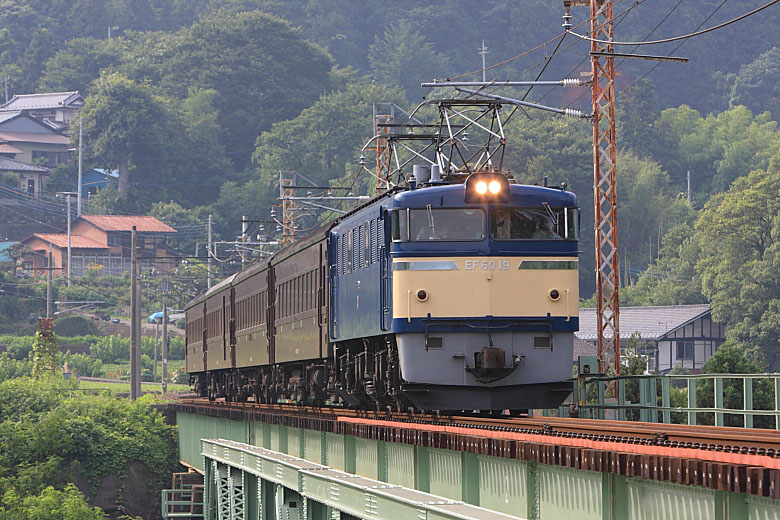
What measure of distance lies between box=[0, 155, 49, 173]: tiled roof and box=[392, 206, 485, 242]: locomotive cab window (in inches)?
6142

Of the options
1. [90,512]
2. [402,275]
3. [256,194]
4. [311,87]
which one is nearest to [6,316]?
[256,194]

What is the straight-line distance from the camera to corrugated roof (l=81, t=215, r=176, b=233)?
507 ft

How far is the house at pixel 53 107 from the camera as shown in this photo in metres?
190

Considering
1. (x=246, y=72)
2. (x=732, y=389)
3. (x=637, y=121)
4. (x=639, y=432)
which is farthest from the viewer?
(x=246, y=72)

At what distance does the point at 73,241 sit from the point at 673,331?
7773 cm

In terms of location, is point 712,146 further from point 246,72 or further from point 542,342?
point 542,342

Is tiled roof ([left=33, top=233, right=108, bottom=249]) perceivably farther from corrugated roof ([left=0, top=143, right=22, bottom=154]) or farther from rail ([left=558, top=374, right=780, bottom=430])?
rail ([left=558, top=374, right=780, bottom=430])

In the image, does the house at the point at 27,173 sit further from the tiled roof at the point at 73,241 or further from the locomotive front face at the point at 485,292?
the locomotive front face at the point at 485,292

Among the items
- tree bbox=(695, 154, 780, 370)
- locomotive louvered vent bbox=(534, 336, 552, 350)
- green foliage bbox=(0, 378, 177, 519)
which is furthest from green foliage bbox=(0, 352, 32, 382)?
locomotive louvered vent bbox=(534, 336, 552, 350)

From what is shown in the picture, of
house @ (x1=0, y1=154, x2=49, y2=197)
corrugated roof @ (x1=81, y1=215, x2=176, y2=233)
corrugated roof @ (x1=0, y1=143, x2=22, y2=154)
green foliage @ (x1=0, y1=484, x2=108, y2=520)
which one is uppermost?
corrugated roof @ (x1=0, y1=143, x2=22, y2=154)

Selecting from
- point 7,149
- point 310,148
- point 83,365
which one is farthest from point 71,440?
point 7,149

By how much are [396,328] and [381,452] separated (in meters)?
1.89

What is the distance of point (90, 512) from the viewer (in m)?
50.7

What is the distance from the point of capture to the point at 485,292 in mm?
21078
